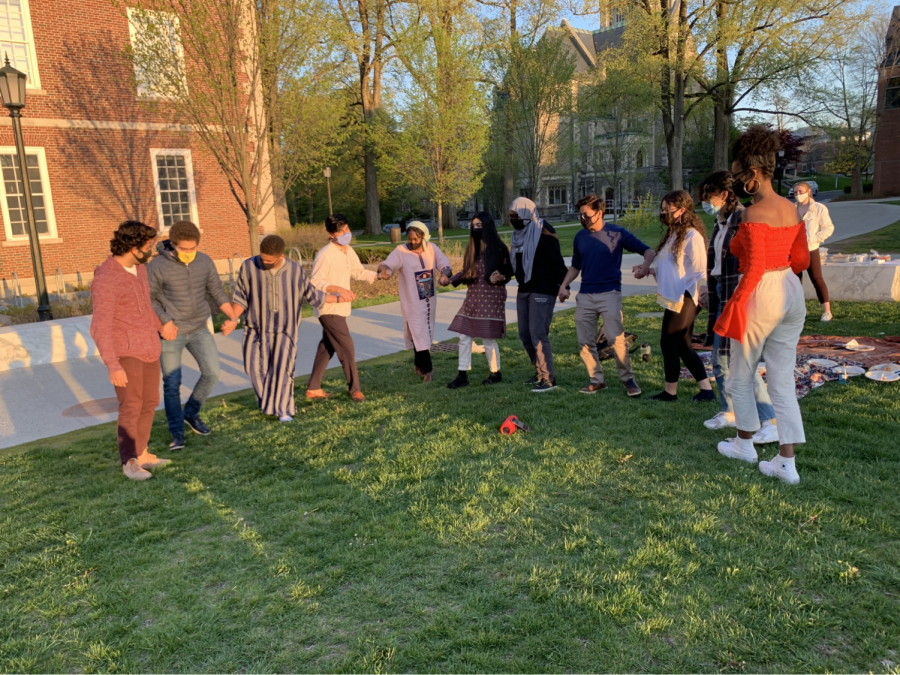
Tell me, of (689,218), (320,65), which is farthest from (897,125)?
(689,218)

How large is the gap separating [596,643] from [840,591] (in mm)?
1238

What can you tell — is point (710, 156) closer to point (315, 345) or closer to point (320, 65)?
point (320, 65)

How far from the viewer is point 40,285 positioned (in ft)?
32.7

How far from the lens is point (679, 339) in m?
5.57

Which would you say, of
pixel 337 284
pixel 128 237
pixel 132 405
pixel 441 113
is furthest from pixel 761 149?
pixel 441 113

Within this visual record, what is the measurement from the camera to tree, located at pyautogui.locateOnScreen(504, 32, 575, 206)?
2759cm

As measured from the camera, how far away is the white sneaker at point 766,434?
472 centimetres

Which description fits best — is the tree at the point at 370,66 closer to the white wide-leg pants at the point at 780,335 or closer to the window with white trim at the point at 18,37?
the window with white trim at the point at 18,37

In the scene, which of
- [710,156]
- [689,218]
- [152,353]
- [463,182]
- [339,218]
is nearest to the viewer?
[152,353]

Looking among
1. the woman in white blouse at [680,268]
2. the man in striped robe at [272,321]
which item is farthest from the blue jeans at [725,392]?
the man in striped robe at [272,321]

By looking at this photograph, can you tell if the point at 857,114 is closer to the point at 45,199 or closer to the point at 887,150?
the point at 887,150

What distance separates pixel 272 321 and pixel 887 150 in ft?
169

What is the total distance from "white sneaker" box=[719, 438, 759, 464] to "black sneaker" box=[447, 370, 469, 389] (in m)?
3.08

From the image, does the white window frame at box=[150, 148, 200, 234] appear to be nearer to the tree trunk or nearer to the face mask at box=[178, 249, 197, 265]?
the face mask at box=[178, 249, 197, 265]
